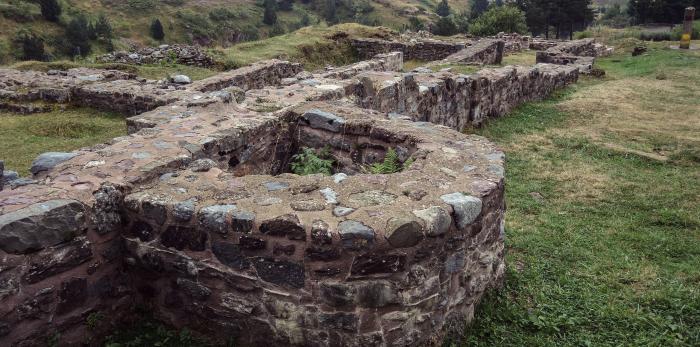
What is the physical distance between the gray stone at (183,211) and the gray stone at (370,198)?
3.97ft

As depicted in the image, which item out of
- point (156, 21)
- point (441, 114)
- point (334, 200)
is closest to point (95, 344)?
point (334, 200)

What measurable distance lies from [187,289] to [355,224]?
151cm

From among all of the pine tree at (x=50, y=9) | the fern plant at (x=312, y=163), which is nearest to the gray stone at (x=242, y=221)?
the fern plant at (x=312, y=163)

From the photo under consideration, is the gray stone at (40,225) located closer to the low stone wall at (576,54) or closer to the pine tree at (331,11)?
the low stone wall at (576,54)

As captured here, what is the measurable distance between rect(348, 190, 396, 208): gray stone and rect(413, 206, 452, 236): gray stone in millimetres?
321

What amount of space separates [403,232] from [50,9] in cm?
5660

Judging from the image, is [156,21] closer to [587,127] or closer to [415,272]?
[587,127]

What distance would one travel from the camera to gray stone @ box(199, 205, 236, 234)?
12.6 ft

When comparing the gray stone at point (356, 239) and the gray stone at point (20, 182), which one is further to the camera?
the gray stone at point (20, 182)

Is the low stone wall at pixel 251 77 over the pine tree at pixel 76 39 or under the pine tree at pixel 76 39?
under

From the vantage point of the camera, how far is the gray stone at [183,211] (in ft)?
13.1

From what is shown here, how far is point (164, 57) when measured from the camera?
1648cm

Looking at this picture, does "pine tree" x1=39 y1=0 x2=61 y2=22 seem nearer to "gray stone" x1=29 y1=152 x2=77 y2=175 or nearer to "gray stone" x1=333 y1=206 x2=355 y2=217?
"gray stone" x1=29 y1=152 x2=77 y2=175

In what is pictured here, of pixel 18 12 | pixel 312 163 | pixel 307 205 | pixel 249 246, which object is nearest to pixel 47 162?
pixel 249 246
